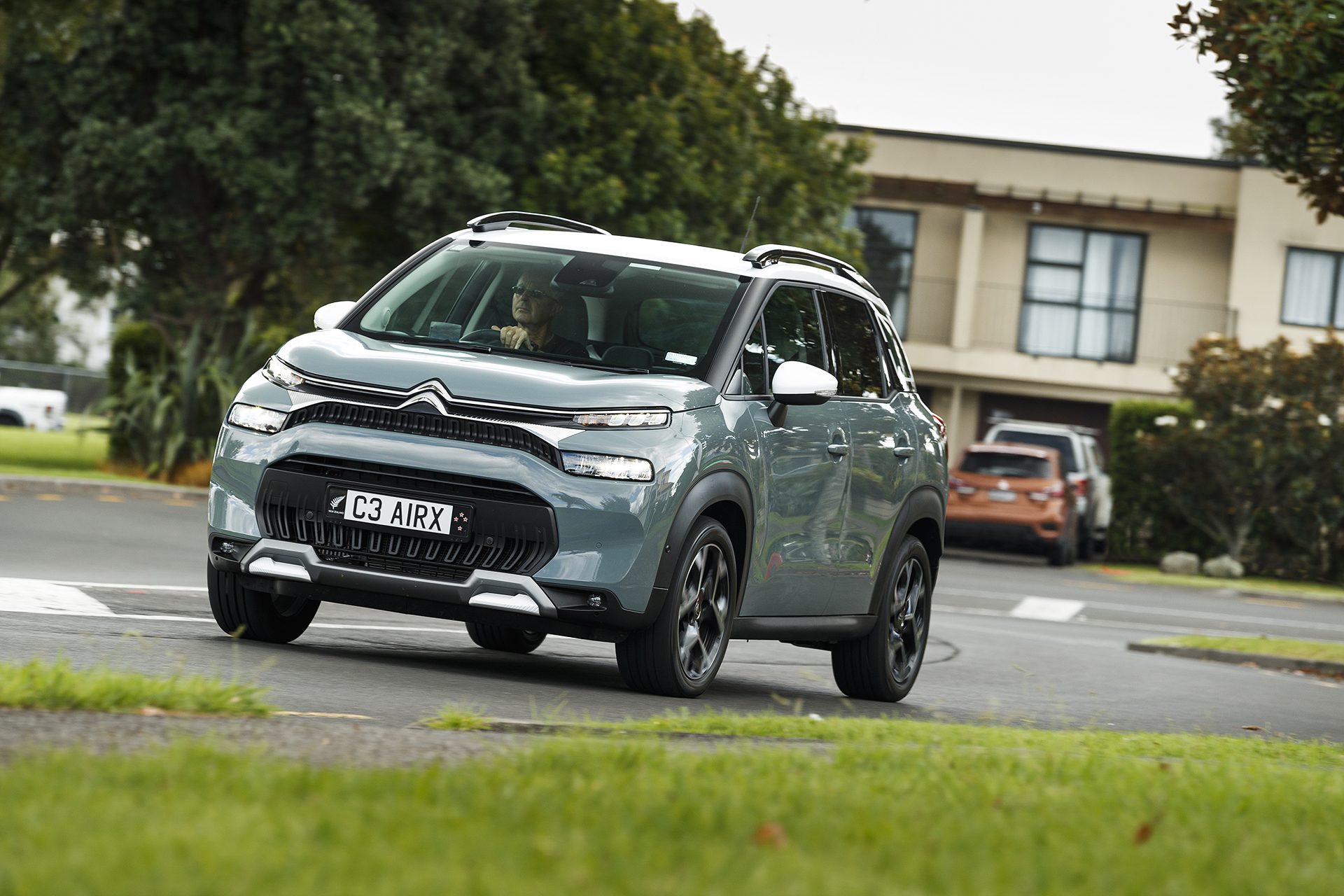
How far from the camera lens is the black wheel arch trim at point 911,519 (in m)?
9.76

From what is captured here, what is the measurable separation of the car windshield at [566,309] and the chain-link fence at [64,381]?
152 ft

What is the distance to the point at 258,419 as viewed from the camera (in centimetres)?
789

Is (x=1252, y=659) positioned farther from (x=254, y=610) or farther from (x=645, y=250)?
(x=254, y=610)

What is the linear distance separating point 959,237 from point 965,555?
12.8 metres

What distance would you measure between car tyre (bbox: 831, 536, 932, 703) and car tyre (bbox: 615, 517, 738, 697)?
1561 millimetres

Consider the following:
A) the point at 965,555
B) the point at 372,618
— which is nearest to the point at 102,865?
the point at 372,618

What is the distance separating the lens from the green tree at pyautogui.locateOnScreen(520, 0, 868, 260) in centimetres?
2544

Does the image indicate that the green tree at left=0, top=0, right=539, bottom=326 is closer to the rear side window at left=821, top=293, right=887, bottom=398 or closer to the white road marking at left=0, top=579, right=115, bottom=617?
the white road marking at left=0, top=579, right=115, bottom=617

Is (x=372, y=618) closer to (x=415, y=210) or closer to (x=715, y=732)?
(x=715, y=732)

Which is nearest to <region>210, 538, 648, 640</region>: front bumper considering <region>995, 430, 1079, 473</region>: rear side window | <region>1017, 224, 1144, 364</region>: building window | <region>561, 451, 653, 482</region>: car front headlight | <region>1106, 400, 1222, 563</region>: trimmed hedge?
<region>561, 451, 653, 482</region>: car front headlight

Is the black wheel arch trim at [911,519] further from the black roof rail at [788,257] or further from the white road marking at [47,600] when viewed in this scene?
the white road marking at [47,600]

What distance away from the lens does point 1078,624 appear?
18.9 meters

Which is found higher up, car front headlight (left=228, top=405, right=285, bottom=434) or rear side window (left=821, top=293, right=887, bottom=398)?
rear side window (left=821, top=293, right=887, bottom=398)

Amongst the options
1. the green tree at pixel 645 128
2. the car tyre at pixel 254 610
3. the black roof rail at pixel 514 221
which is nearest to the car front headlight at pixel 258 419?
the car tyre at pixel 254 610
